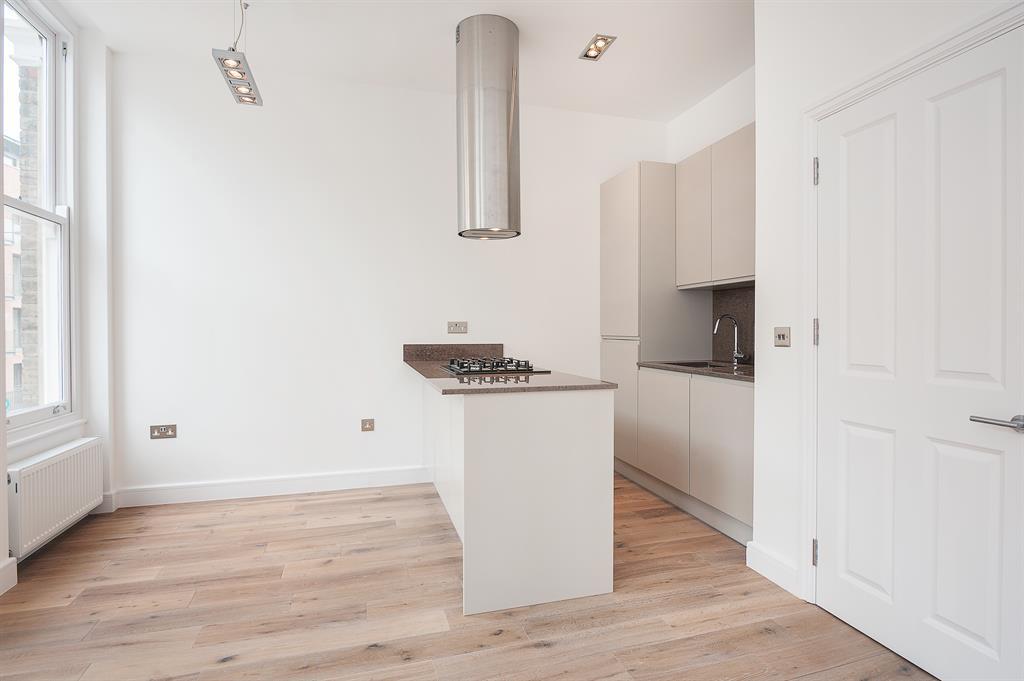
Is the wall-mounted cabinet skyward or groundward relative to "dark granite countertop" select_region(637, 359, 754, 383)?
skyward

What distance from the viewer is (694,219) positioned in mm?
3566

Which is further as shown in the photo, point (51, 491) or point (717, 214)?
point (717, 214)

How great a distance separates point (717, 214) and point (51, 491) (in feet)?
13.2

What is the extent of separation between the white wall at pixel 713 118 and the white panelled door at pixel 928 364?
5.36 feet

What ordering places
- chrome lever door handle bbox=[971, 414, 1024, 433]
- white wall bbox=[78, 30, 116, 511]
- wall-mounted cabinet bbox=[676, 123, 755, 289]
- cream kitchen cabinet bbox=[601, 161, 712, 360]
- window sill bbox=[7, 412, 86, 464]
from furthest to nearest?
cream kitchen cabinet bbox=[601, 161, 712, 360]
white wall bbox=[78, 30, 116, 511]
wall-mounted cabinet bbox=[676, 123, 755, 289]
window sill bbox=[7, 412, 86, 464]
chrome lever door handle bbox=[971, 414, 1024, 433]

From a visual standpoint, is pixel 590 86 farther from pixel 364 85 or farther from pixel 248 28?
pixel 248 28

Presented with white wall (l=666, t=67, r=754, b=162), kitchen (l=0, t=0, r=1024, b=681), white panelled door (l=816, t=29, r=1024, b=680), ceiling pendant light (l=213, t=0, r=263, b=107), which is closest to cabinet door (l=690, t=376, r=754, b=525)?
kitchen (l=0, t=0, r=1024, b=681)

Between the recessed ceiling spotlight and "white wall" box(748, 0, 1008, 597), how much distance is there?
0.93m

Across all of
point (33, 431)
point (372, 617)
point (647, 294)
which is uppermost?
point (647, 294)

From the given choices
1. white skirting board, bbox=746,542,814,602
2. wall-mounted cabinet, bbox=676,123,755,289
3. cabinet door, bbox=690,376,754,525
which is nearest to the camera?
white skirting board, bbox=746,542,814,602

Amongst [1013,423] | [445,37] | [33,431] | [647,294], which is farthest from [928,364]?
[33,431]

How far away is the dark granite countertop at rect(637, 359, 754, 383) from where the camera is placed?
2.78 metres

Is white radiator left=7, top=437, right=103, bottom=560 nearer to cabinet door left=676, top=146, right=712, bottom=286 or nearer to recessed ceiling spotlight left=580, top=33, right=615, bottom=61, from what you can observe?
recessed ceiling spotlight left=580, top=33, right=615, bottom=61

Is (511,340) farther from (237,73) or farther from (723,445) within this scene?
(237,73)
